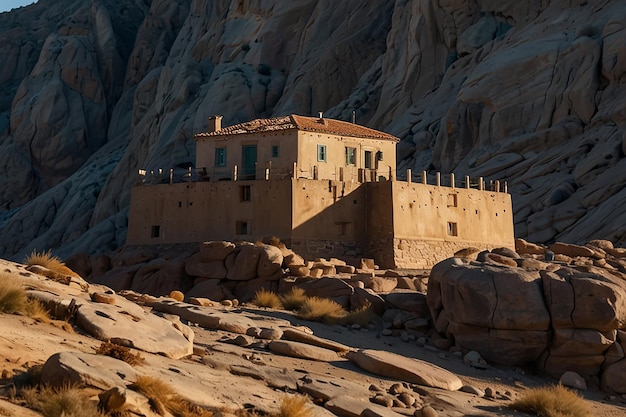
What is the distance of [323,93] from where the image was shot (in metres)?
70.8

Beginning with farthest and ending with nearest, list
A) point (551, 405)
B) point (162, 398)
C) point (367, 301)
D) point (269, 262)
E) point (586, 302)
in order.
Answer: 1. point (269, 262)
2. point (367, 301)
3. point (586, 302)
4. point (551, 405)
5. point (162, 398)

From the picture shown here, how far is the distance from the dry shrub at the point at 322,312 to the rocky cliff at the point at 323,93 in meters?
21.9

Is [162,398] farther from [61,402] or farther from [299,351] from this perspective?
[299,351]

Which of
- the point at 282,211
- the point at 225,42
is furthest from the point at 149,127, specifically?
the point at 282,211

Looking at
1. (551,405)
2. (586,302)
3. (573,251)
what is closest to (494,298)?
(586,302)

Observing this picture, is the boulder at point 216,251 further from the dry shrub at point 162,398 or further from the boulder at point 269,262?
the dry shrub at point 162,398

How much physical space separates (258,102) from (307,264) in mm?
41567

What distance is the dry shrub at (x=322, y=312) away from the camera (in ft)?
79.6

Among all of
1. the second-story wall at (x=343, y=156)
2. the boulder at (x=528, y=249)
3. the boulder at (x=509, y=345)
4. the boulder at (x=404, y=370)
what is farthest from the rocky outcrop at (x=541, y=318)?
the second-story wall at (x=343, y=156)

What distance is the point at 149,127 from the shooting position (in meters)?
78.7

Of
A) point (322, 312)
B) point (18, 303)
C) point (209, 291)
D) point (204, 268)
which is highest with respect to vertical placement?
point (204, 268)

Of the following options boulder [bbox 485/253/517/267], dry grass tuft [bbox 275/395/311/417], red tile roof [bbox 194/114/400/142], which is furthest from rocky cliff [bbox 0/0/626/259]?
dry grass tuft [bbox 275/395/311/417]

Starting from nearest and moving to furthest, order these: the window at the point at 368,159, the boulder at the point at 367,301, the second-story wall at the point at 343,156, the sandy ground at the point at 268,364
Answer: the sandy ground at the point at 268,364, the boulder at the point at 367,301, the second-story wall at the point at 343,156, the window at the point at 368,159

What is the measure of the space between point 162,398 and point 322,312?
12853 mm
